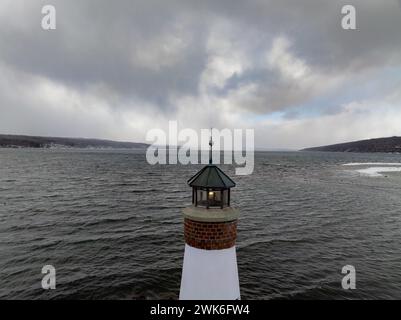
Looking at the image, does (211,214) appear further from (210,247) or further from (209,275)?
(209,275)

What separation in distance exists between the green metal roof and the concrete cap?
57 centimetres

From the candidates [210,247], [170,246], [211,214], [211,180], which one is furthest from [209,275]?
[170,246]

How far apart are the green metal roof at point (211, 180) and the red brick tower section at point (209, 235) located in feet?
2.86

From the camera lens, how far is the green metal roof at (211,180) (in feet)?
22.5

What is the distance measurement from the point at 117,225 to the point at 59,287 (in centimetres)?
1480

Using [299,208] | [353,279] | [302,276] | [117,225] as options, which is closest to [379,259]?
[353,279]

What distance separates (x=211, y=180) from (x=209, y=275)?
2.22 metres

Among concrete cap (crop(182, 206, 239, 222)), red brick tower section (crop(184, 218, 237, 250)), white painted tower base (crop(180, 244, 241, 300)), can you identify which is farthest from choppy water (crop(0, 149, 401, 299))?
concrete cap (crop(182, 206, 239, 222))

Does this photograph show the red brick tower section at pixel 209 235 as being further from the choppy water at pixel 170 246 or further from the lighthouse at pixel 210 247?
the choppy water at pixel 170 246

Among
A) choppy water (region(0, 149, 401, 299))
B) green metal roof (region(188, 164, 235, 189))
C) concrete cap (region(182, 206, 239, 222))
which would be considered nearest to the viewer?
concrete cap (region(182, 206, 239, 222))

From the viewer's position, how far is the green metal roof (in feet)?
22.5

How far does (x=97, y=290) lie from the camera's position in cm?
1977

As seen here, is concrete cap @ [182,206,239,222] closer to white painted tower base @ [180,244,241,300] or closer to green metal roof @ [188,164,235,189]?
green metal roof @ [188,164,235,189]
